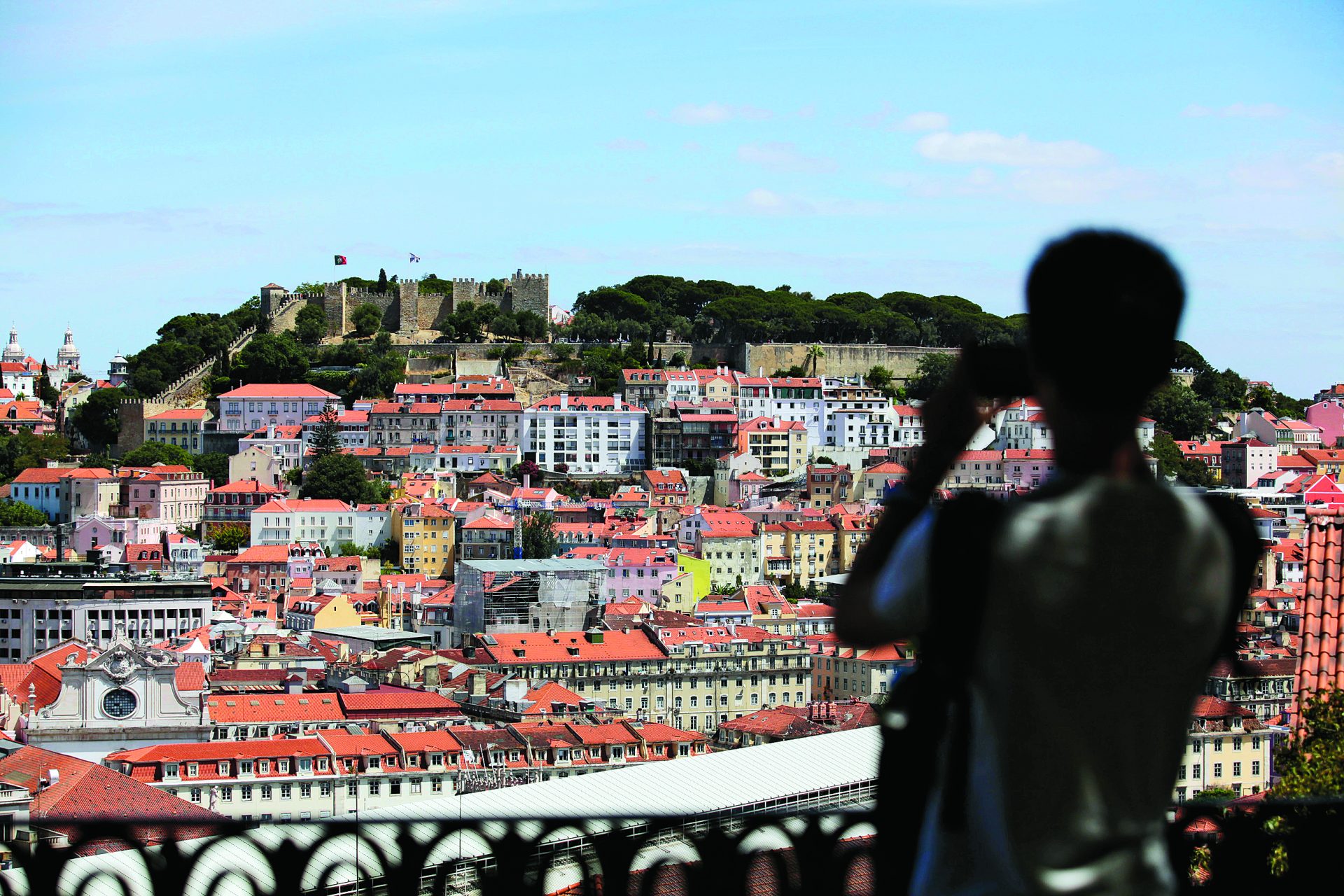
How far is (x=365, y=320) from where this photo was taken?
210 ft

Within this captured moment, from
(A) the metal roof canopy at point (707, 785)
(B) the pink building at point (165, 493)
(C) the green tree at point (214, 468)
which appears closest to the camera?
(A) the metal roof canopy at point (707, 785)

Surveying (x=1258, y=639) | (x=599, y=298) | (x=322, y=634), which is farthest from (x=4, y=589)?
(x=599, y=298)

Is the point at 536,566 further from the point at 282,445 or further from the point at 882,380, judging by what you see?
the point at 882,380

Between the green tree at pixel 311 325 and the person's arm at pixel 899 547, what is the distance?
62.6 metres

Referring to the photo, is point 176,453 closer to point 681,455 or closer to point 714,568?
point 681,455

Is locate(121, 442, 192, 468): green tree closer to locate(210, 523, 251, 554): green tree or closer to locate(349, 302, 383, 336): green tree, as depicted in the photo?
locate(210, 523, 251, 554): green tree

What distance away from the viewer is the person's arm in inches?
77.6

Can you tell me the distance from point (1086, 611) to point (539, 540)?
140ft

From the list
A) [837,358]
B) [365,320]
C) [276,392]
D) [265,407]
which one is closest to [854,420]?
[837,358]

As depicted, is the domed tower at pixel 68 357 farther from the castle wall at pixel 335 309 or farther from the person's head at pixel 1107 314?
the person's head at pixel 1107 314

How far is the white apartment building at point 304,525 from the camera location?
151 feet

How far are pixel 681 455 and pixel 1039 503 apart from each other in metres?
52.0

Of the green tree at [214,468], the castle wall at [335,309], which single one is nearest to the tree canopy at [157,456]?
the green tree at [214,468]

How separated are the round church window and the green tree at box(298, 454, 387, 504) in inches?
841
